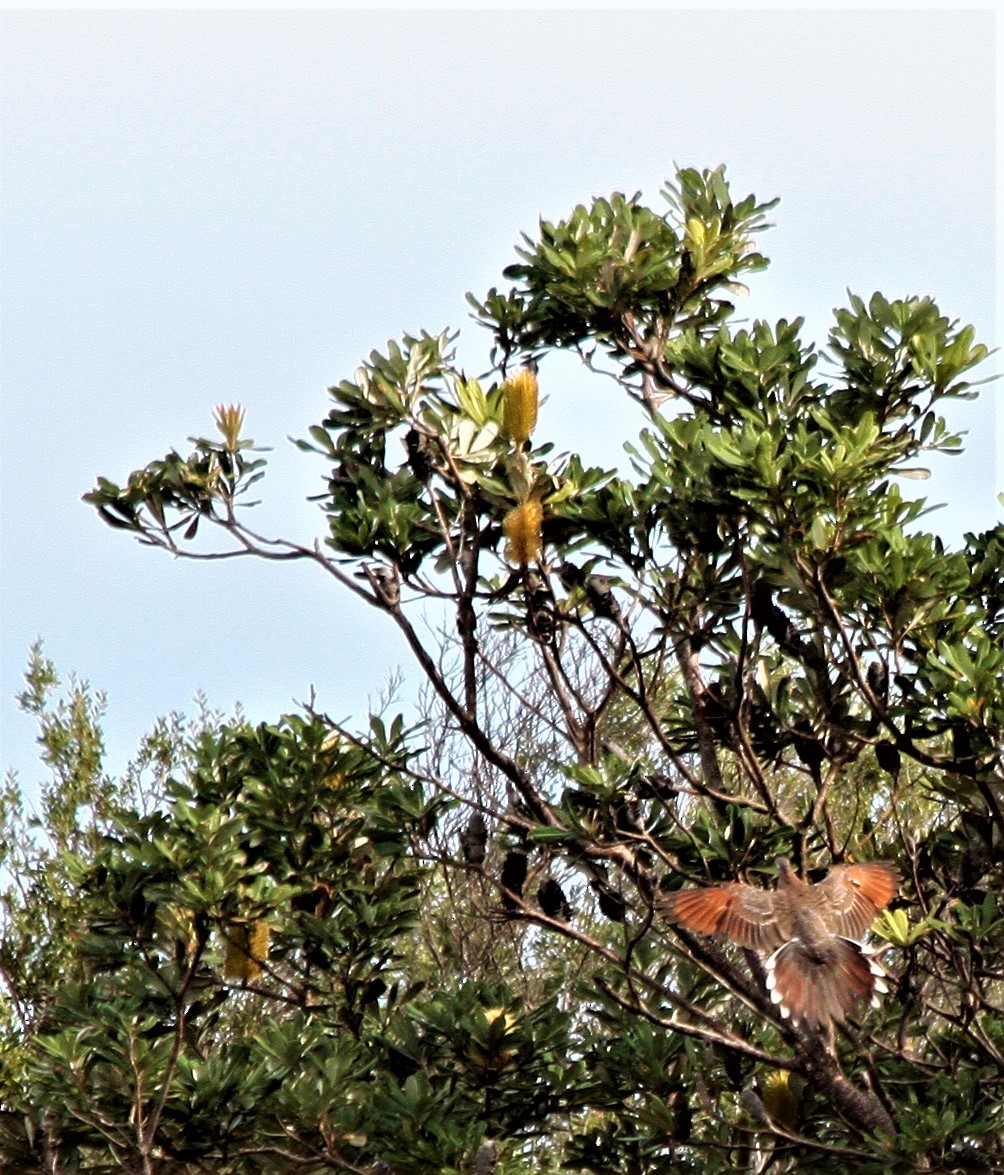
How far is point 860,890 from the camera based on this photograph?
16.6 feet

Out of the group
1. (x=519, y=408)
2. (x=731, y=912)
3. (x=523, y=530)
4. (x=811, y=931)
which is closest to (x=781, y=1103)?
(x=811, y=931)

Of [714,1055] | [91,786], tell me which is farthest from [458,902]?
[714,1055]

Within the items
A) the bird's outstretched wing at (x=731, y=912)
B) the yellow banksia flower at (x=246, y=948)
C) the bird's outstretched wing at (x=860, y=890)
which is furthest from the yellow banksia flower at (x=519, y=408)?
the yellow banksia flower at (x=246, y=948)

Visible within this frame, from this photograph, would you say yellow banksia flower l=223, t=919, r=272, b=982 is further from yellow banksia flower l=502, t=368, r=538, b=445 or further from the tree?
yellow banksia flower l=502, t=368, r=538, b=445

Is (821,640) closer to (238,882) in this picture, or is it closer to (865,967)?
(865,967)

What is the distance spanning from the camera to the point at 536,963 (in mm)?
11812

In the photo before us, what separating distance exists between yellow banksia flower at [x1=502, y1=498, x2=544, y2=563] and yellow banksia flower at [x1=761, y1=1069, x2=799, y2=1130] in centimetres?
187

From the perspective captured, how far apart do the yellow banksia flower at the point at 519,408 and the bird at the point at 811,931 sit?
1.50 meters

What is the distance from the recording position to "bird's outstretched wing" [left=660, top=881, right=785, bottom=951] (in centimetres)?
477

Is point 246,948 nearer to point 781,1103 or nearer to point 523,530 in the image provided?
point 523,530

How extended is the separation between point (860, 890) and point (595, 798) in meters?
0.87

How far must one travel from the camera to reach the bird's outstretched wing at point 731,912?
477 cm

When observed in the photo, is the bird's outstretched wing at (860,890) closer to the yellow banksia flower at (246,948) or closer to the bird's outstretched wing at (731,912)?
the bird's outstretched wing at (731,912)

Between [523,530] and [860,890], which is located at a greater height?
[523,530]
